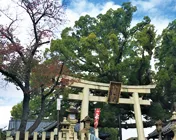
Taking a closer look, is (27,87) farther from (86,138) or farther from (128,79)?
(128,79)

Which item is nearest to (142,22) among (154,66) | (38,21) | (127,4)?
(127,4)

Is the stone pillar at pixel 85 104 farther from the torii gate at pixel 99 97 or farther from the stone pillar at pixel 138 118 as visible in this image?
the stone pillar at pixel 138 118

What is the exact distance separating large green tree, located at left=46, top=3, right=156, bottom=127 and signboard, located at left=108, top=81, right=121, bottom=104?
2775 mm

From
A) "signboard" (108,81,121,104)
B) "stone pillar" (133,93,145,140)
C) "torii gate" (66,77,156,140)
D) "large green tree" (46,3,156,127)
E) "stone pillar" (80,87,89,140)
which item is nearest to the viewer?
"stone pillar" (80,87,89,140)

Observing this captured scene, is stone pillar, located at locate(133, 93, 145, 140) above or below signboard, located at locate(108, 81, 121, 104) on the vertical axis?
below

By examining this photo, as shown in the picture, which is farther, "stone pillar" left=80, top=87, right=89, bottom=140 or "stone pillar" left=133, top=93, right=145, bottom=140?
"stone pillar" left=133, top=93, right=145, bottom=140

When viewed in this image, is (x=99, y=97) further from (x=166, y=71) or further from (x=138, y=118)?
(x=166, y=71)

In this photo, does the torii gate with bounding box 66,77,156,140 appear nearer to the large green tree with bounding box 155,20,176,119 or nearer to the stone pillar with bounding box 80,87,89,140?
the stone pillar with bounding box 80,87,89,140

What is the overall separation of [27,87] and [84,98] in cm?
838

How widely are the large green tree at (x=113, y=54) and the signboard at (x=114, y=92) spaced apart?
2775 mm

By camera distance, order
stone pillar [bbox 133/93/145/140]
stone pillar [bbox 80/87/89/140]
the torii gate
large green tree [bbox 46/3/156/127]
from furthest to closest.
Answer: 1. large green tree [bbox 46/3/156/127]
2. stone pillar [bbox 133/93/145/140]
3. the torii gate
4. stone pillar [bbox 80/87/89/140]

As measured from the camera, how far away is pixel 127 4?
83.1 ft

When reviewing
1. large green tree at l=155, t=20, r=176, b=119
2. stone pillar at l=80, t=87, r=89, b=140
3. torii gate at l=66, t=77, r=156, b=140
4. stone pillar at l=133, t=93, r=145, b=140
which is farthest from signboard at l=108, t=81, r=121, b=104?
large green tree at l=155, t=20, r=176, b=119

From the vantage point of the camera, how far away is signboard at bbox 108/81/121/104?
17.9 meters
